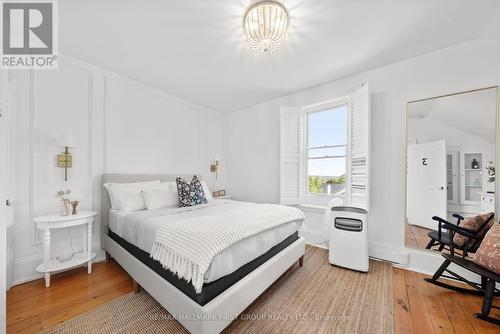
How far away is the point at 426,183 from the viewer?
2.36 m

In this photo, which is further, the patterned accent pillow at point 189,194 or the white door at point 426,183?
the patterned accent pillow at point 189,194

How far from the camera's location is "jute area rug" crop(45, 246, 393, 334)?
1492mm

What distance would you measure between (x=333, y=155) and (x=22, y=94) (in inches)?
161

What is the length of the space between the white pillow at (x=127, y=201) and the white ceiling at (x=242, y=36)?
5.63 feet

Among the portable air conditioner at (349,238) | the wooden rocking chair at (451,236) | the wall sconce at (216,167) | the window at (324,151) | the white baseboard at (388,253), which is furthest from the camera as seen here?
the wall sconce at (216,167)

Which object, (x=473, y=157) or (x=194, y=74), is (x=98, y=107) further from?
(x=473, y=157)

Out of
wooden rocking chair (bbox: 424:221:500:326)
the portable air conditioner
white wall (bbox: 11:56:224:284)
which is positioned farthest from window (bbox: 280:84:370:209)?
white wall (bbox: 11:56:224:284)

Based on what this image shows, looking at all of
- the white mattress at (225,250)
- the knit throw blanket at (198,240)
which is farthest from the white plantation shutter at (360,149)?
the knit throw blanket at (198,240)

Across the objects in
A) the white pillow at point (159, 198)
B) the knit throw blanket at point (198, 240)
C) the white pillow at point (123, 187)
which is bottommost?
the knit throw blanket at point (198, 240)

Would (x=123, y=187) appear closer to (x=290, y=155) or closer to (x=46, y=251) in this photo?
(x=46, y=251)

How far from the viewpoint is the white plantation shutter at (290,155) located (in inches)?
138

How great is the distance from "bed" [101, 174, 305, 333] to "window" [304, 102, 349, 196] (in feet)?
4.12

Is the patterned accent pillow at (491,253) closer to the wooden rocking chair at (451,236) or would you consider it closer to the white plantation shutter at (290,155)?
the wooden rocking chair at (451,236)

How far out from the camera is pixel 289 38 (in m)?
2.09
